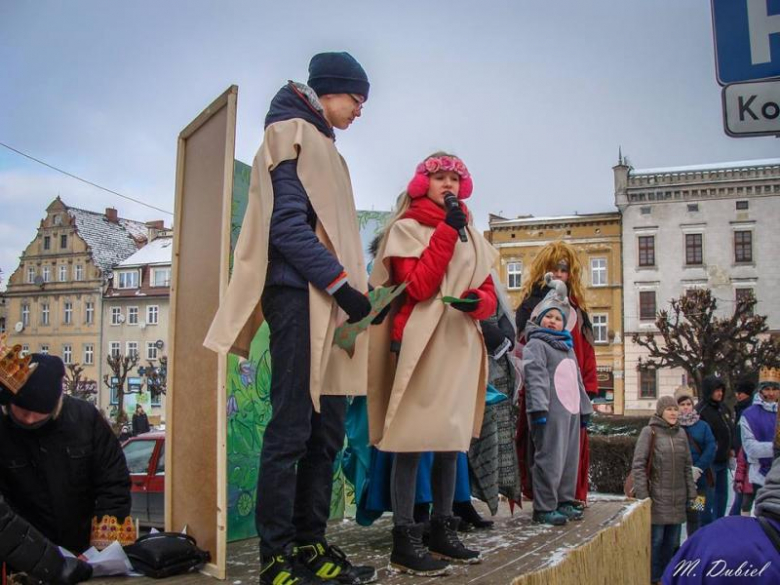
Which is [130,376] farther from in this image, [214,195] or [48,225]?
[214,195]

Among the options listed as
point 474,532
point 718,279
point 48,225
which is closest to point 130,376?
point 48,225

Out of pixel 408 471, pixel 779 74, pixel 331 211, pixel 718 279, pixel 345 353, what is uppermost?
pixel 718 279

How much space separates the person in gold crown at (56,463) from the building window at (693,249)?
45.5m

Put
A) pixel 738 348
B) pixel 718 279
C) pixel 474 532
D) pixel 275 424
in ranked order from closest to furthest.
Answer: pixel 275 424, pixel 474 532, pixel 738 348, pixel 718 279

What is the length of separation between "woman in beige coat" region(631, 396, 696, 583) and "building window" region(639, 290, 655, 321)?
40009mm

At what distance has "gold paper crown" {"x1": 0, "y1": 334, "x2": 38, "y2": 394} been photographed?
346cm

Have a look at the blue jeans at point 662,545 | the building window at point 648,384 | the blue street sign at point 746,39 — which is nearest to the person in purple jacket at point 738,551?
the blue street sign at point 746,39

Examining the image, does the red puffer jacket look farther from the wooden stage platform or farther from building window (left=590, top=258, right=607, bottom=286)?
building window (left=590, top=258, right=607, bottom=286)

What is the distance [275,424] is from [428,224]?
50.1 inches

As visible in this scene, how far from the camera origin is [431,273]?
3.72m

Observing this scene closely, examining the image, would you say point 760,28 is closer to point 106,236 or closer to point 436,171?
point 436,171

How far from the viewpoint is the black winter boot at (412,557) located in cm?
339

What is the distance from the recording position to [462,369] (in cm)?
368

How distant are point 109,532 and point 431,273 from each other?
1763 mm
